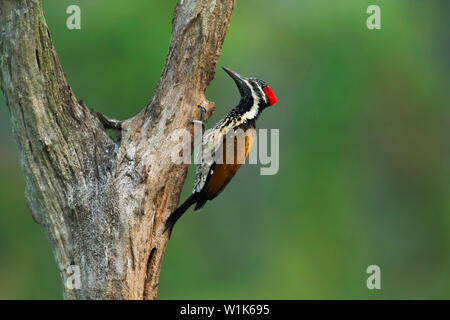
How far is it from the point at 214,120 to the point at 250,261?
2521 millimetres

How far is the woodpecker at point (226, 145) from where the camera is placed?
14.2 feet

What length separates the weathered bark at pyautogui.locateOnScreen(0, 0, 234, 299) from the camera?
11.3 feet

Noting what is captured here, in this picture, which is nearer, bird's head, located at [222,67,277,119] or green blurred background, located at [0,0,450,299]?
bird's head, located at [222,67,277,119]

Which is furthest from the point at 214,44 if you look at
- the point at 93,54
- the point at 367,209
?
the point at 367,209

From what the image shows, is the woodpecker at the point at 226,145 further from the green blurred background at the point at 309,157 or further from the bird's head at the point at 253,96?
the green blurred background at the point at 309,157

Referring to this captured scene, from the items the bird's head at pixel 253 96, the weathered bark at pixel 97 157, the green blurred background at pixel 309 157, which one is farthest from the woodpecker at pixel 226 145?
the green blurred background at pixel 309 157

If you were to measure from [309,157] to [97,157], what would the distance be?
23.2 ft

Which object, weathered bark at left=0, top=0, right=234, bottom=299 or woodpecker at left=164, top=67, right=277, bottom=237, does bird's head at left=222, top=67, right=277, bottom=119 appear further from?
weathered bark at left=0, top=0, right=234, bottom=299

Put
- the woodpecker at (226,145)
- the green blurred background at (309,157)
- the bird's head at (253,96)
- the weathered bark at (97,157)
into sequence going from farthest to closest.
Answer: the green blurred background at (309,157)
the bird's head at (253,96)
the woodpecker at (226,145)
the weathered bark at (97,157)

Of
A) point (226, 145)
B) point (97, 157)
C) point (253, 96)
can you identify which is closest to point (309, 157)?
point (253, 96)

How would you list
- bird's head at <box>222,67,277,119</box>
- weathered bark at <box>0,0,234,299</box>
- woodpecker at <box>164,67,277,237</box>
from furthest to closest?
bird's head at <box>222,67,277,119</box> → woodpecker at <box>164,67,277,237</box> → weathered bark at <box>0,0,234,299</box>

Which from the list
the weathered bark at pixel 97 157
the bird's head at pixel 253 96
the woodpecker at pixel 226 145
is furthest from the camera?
the bird's head at pixel 253 96

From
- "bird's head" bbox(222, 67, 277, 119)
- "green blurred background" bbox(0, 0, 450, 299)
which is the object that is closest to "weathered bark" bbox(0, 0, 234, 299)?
"bird's head" bbox(222, 67, 277, 119)

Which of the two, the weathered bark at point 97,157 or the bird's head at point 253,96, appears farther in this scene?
the bird's head at point 253,96
